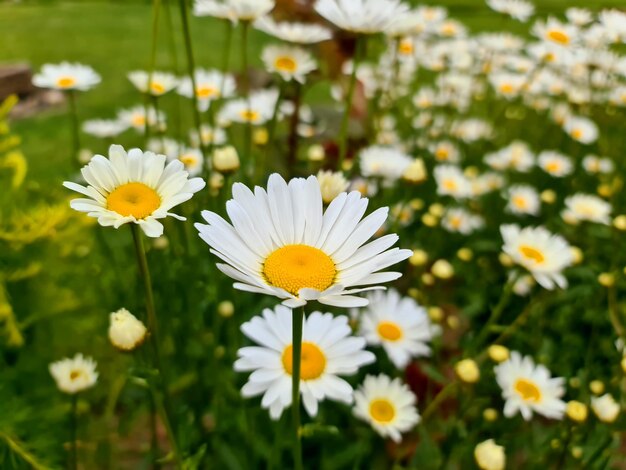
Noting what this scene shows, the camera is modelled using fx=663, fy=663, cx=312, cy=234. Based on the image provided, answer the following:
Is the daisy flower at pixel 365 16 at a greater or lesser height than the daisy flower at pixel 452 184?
greater

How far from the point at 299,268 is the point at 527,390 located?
19.2 inches

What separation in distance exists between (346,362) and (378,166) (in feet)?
1.72

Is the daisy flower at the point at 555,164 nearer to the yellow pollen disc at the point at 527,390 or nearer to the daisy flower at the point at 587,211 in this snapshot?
the daisy flower at the point at 587,211

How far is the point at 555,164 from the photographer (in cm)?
156

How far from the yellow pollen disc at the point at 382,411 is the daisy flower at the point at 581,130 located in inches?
42.6

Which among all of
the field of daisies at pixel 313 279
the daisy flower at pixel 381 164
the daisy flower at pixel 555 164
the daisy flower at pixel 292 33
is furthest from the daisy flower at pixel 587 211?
the daisy flower at pixel 292 33

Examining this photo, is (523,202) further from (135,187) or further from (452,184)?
(135,187)

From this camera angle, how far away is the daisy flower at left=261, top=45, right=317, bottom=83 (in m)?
0.95

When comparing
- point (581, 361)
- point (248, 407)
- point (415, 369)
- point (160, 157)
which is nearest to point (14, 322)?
point (248, 407)

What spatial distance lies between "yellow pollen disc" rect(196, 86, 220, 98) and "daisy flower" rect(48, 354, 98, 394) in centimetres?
58

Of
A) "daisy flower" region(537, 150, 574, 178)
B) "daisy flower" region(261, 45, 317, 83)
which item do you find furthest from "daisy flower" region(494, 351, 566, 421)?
"daisy flower" region(537, 150, 574, 178)

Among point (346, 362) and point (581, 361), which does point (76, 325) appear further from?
point (581, 361)

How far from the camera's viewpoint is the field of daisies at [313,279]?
0.54 m

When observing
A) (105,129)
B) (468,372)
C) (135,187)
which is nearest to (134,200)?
(135,187)
